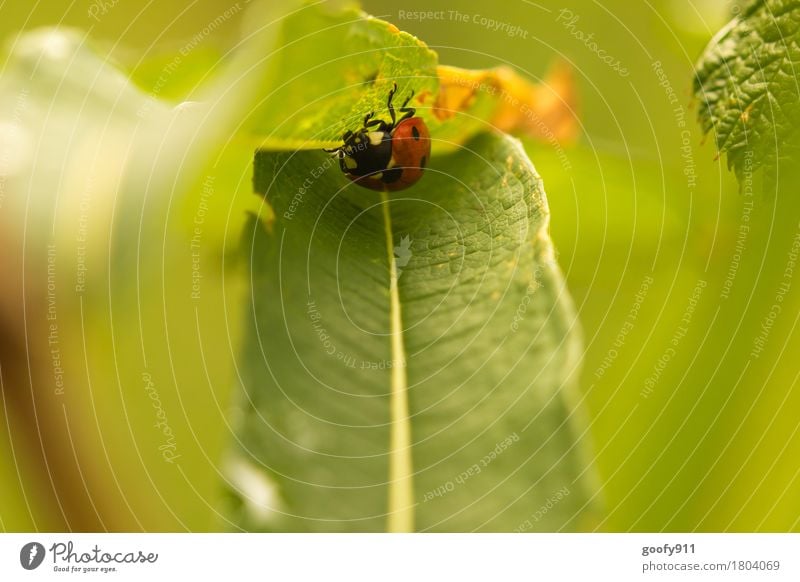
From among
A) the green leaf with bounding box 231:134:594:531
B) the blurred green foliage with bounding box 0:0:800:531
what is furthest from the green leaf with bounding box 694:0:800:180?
the green leaf with bounding box 231:134:594:531

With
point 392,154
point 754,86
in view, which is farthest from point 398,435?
point 754,86

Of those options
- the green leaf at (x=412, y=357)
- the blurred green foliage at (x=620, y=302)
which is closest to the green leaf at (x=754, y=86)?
the blurred green foliage at (x=620, y=302)

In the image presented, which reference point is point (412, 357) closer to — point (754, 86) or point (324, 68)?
point (324, 68)

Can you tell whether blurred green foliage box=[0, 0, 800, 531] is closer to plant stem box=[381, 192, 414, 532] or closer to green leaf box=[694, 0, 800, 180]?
green leaf box=[694, 0, 800, 180]

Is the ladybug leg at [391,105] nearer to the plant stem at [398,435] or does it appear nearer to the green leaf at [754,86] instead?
the plant stem at [398,435]
